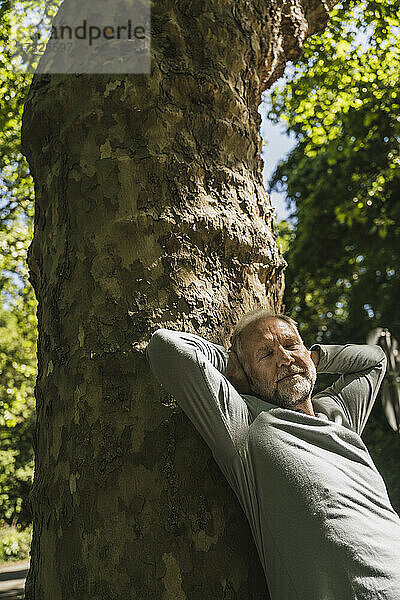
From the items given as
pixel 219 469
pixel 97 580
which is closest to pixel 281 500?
pixel 219 469

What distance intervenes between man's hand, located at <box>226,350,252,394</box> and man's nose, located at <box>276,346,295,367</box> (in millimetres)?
147

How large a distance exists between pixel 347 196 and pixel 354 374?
39.2 ft

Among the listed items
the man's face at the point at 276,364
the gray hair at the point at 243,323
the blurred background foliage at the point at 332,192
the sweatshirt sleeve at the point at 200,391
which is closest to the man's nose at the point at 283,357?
the man's face at the point at 276,364

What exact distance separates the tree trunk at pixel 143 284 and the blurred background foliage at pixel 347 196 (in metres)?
4.16

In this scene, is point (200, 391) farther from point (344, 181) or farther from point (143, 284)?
point (344, 181)

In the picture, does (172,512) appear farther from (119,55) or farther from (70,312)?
(119,55)

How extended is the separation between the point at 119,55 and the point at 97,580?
219cm

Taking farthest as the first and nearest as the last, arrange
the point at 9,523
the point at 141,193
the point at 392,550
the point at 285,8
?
1. the point at 9,523
2. the point at 285,8
3. the point at 141,193
4. the point at 392,550

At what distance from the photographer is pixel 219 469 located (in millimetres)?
2031

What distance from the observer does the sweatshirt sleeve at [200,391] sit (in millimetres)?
1908

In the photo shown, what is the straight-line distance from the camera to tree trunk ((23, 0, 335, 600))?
1.93 metres

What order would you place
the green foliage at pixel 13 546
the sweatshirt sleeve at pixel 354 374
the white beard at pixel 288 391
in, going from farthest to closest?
the green foliage at pixel 13 546
the sweatshirt sleeve at pixel 354 374
the white beard at pixel 288 391

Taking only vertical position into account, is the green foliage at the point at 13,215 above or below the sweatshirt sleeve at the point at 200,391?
above

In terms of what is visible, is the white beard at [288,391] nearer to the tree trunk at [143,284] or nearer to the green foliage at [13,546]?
the tree trunk at [143,284]
